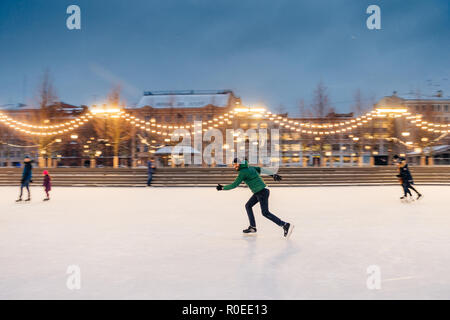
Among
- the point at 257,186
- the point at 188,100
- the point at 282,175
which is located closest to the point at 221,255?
the point at 257,186

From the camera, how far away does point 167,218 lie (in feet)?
25.2

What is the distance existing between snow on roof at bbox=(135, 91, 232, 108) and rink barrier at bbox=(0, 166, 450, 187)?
122 ft

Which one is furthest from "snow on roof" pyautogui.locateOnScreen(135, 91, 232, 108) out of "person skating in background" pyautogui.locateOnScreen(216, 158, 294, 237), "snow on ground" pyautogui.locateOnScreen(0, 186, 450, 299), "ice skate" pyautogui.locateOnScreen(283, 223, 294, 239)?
"ice skate" pyautogui.locateOnScreen(283, 223, 294, 239)

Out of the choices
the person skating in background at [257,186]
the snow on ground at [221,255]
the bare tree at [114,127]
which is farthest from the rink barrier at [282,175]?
the person skating in background at [257,186]

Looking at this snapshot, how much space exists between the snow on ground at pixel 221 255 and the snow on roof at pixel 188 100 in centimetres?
4895

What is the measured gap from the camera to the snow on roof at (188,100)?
55.7 metres

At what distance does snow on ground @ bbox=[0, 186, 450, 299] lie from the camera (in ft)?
10.6

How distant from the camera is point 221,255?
14.8 ft

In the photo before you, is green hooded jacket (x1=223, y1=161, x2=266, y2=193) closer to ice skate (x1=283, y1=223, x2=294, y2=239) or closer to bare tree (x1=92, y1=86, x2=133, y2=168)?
ice skate (x1=283, y1=223, x2=294, y2=239)
